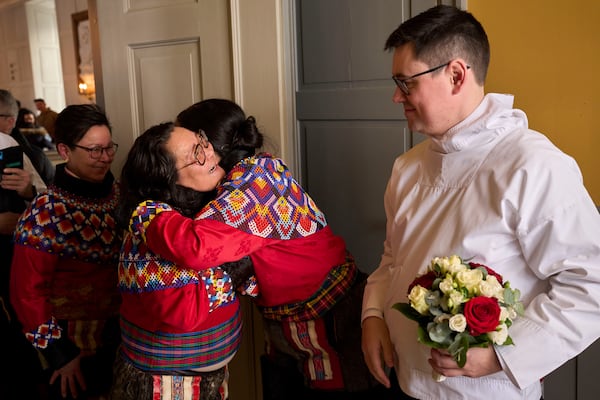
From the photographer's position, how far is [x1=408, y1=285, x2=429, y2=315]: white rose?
1.04 metres

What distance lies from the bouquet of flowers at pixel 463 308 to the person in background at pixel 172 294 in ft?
2.30

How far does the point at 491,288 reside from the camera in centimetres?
100

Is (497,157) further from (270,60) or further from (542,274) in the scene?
(270,60)

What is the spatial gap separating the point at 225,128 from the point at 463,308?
3.25ft

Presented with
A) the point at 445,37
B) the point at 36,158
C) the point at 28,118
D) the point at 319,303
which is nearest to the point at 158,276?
the point at 319,303

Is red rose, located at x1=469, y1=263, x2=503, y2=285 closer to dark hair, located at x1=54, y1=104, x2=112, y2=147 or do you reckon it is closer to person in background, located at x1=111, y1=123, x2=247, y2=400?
person in background, located at x1=111, y1=123, x2=247, y2=400

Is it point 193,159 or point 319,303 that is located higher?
point 193,159

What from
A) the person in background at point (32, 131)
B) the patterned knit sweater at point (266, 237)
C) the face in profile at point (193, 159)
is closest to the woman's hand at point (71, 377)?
the patterned knit sweater at point (266, 237)

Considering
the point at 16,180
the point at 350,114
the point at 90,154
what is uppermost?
the point at 350,114

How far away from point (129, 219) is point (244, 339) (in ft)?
3.55

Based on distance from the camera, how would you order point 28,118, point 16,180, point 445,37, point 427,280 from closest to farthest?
point 427,280 < point 445,37 < point 16,180 < point 28,118

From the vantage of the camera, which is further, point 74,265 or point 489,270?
point 74,265

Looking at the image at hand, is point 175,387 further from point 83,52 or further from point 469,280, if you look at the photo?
point 83,52

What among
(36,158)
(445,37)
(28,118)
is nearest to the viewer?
(445,37)
